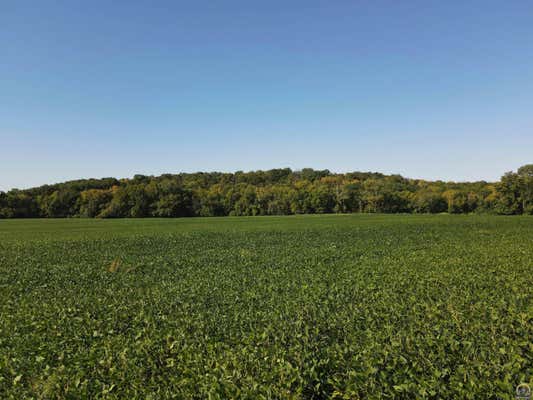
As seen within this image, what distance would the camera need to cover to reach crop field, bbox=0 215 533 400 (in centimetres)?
564

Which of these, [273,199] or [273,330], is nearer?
[273,330]

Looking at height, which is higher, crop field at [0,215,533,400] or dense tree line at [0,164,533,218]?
dense tree line at [0,164,533,218]

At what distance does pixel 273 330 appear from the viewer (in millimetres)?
8320

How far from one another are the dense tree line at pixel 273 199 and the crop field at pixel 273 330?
9695cm

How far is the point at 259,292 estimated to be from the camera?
1395 cm

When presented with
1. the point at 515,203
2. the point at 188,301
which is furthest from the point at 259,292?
the point at 515,203

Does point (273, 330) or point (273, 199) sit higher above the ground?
point (273, 199)

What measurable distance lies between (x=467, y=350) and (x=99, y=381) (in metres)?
7.00

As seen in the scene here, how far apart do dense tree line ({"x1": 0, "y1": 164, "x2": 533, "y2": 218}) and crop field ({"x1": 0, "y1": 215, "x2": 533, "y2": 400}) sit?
96954 mm

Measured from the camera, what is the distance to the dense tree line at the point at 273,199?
105562 millimetres

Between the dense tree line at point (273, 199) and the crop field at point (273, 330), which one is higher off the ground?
the dense tree line at point (273, 199)

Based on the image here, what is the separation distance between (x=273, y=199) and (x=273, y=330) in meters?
119

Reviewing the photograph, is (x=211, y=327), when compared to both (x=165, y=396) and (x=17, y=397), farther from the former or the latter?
(x=17, y=397)

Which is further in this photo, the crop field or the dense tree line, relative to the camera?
the dense tree line
